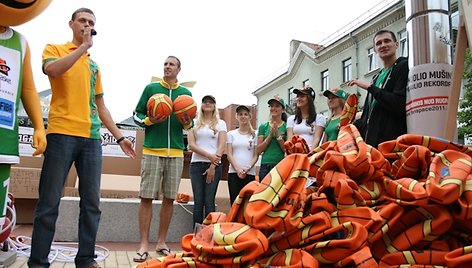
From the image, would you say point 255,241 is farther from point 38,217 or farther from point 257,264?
point 38,217

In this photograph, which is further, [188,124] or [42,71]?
[188,124]

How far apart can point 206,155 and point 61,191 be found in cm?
182

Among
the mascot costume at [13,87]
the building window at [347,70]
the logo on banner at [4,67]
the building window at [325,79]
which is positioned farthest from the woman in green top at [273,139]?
the building window at [325,79]

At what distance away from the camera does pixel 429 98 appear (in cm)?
212

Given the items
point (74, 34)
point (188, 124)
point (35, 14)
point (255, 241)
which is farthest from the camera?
point (188, 124)

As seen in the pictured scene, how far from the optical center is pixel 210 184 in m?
4.14

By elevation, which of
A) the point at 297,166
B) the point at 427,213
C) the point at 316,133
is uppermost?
the point at 316,133

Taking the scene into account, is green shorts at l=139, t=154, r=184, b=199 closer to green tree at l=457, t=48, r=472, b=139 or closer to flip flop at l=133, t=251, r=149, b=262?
flip flop at l=133, t=251, r=149, b=262

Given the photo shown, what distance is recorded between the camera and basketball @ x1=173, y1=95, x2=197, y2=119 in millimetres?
3646

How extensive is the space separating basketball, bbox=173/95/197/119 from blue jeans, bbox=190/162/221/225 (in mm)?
702

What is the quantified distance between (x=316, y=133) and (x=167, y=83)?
1.57m

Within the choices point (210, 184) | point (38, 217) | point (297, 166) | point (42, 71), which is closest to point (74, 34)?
point (42, 71)

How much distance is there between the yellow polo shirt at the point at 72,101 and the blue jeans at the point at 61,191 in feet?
0.21

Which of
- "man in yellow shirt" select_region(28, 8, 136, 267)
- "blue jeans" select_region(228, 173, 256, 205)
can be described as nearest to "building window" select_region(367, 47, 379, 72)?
"blue jeans" select_region(228, 173, 256, 205)
